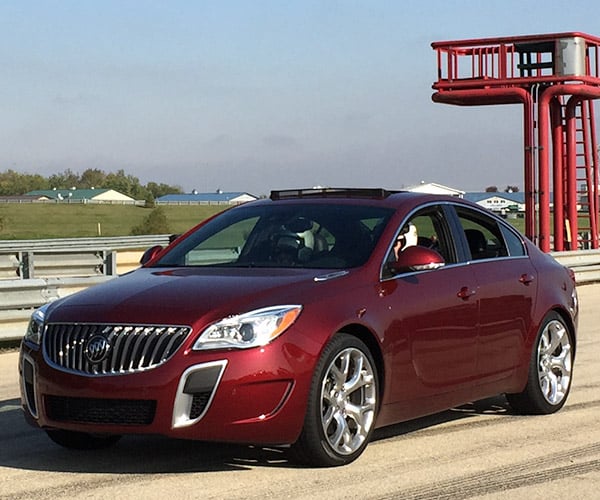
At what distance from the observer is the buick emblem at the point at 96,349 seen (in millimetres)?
6168

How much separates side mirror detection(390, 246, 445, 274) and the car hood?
47 centimetres

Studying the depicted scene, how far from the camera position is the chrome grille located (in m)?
6.07

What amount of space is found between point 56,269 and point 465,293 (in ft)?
73.5

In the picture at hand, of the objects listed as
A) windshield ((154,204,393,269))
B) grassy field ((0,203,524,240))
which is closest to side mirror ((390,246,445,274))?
windshield ((154,204,393,269))

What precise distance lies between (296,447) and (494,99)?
944 inches

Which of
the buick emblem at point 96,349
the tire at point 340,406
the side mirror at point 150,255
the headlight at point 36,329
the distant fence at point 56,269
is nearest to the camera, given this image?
the buick emblem at point 96,349

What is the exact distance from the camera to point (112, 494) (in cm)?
585

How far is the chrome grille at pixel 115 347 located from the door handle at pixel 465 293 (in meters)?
2.16

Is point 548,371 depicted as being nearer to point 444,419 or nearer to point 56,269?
point 444,419

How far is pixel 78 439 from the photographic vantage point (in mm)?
6996

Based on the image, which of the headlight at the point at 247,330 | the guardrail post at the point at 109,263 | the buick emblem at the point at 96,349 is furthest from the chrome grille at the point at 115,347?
the guardrail post at the point at 109,263

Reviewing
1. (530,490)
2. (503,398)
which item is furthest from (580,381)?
(530,490)

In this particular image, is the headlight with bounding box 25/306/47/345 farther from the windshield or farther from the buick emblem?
the windshield

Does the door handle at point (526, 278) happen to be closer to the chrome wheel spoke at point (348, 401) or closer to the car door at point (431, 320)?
the car door at point (431, 320)
